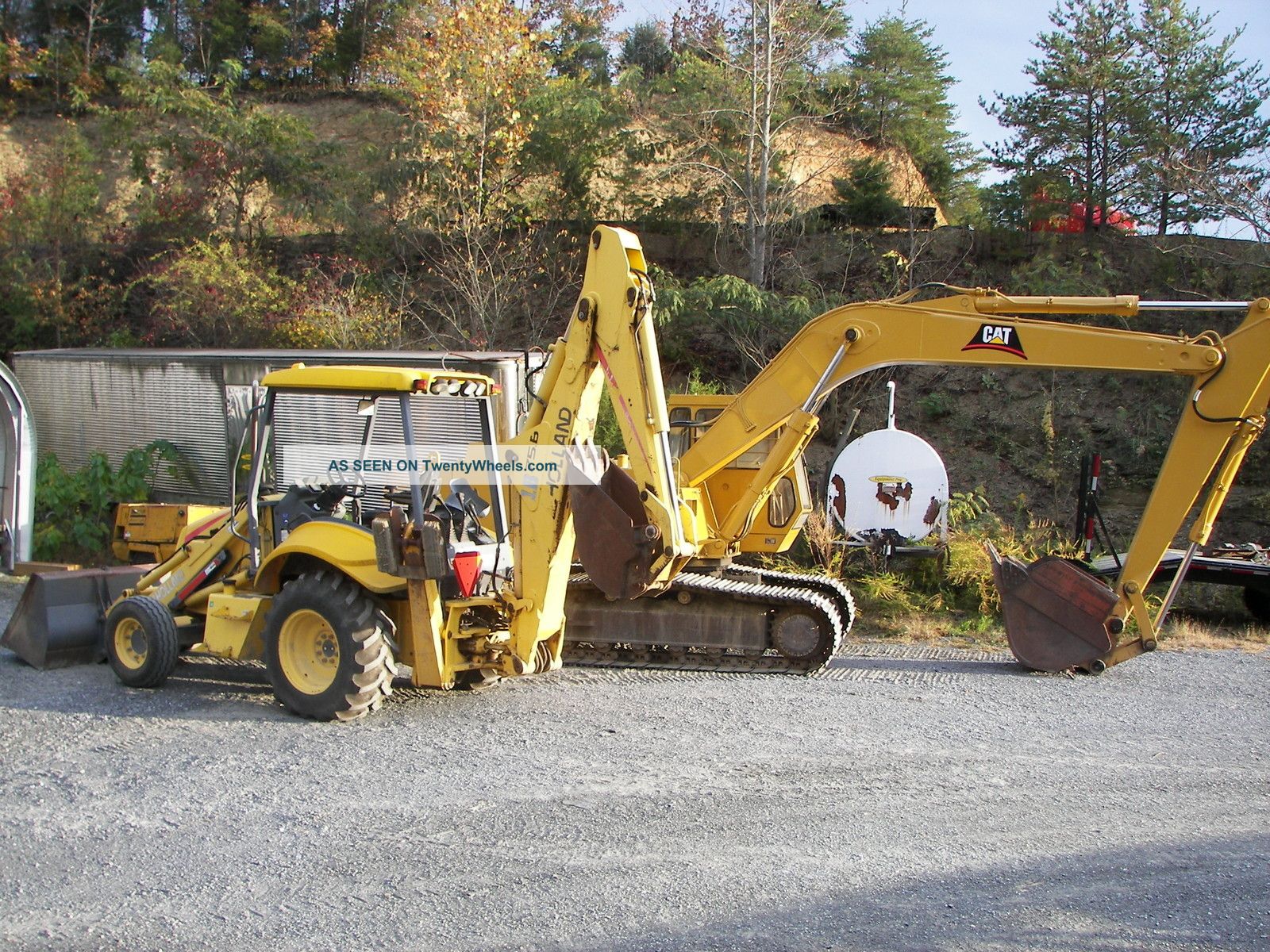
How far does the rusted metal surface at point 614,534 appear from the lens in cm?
664

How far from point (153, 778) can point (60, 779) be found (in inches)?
18.6

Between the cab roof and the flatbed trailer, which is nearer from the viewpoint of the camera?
the cab roof

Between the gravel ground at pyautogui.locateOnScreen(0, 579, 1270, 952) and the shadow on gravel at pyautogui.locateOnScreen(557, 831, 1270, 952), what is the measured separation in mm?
13

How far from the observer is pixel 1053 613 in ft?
27.5

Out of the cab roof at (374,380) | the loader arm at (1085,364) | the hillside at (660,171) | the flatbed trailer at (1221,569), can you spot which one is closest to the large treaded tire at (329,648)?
the cab roof at (374,380)

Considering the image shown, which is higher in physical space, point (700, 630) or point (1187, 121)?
point (1187, 121)

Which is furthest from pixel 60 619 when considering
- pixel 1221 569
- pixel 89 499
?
pixel 1221 569

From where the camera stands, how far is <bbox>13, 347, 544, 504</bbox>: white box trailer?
1253cm

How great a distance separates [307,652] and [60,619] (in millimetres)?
2316

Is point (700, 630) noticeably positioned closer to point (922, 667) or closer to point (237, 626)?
point (922, 667)

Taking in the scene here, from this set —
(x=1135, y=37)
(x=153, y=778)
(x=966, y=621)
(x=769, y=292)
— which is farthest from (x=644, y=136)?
(x=153, y=778)

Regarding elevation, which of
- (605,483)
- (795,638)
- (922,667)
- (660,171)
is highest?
(660,171)

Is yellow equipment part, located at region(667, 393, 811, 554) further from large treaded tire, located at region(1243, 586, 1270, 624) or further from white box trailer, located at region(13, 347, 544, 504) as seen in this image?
large treaded tire, located at region(1243, 586, 1270, 624)

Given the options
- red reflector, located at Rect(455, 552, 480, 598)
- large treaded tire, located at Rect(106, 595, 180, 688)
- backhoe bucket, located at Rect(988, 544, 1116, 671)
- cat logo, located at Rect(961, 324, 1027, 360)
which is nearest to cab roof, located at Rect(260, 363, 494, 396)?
red reflector, located at Rect(455, 552, 480, 598)
